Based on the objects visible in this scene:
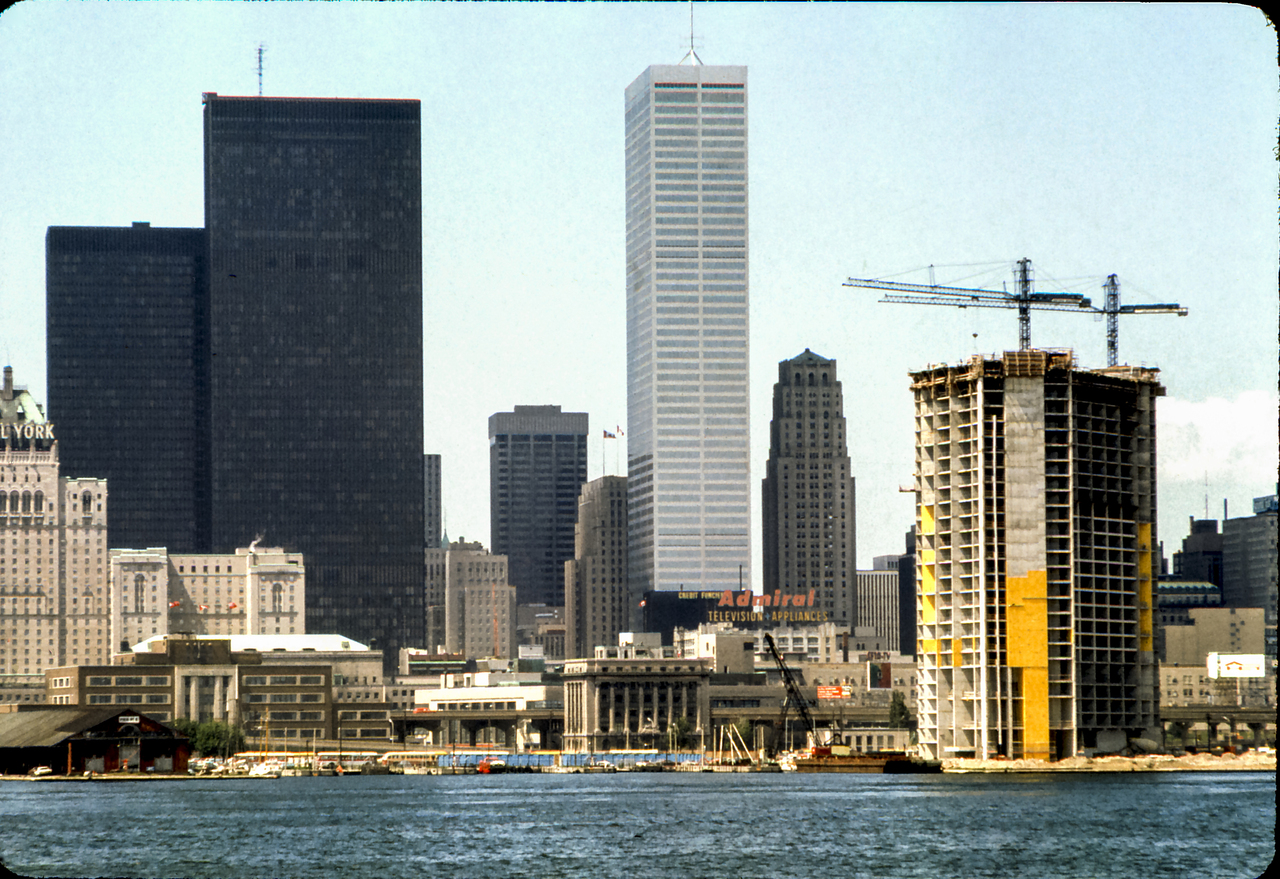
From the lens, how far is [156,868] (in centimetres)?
13000

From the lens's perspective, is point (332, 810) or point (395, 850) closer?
point (395, 850)

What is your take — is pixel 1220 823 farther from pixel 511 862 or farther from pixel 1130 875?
pixel 511 862

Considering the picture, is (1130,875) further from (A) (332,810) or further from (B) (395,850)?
(A) (332,810)

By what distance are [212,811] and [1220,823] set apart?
89244mm

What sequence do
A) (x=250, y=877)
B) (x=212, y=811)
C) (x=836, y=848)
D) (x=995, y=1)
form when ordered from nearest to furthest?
(x=995, y=1) < (x=250, y=877) < (x=836, y=848) < (x=212, y=811)

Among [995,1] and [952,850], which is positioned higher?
[995,1]

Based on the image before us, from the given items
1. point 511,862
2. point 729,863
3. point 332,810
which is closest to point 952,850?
point 729,863

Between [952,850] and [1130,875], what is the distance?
1826 cm

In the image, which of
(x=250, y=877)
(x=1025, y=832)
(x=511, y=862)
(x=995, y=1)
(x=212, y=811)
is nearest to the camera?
(x=995, y=1)

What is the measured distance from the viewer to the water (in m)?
129

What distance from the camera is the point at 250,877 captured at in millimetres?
124750

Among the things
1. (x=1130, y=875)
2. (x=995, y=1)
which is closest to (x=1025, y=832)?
(x=1130, y=875)

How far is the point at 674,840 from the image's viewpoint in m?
152

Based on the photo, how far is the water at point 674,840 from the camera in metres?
129
